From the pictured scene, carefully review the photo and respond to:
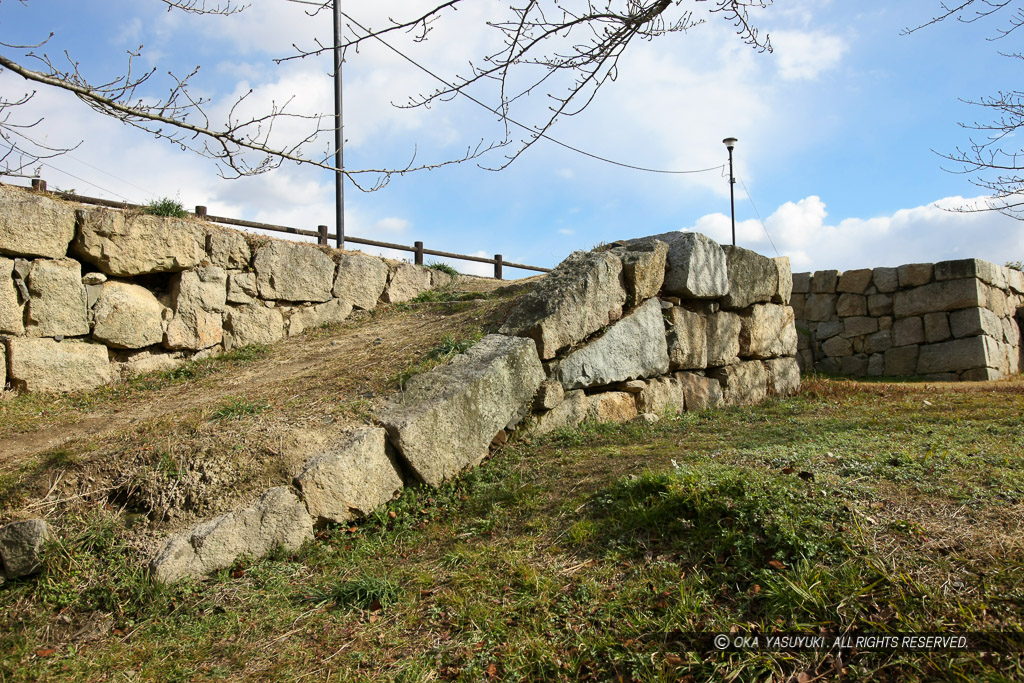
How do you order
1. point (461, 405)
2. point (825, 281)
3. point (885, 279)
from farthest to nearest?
point (825, 281)
point (885, 279)
point (461, 405)

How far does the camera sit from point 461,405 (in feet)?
18.4

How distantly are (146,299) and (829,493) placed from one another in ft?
25.3

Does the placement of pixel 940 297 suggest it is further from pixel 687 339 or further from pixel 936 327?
pixel 687 339

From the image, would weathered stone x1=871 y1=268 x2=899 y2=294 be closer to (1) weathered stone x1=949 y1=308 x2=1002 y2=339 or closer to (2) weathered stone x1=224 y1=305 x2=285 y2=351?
(1) weathered stone x1=949 y1=308 x2=1002 y2=339

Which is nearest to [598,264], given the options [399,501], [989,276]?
[399,501]

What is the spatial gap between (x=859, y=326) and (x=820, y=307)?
0.96 meters

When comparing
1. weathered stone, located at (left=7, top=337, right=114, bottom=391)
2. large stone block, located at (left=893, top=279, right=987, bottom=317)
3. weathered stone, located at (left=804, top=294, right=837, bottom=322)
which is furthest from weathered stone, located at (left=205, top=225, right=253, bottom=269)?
large stone block, located at (left=893, top=279, right=987, bottom=317)

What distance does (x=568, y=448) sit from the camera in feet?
19.9

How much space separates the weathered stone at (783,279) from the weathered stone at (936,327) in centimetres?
548

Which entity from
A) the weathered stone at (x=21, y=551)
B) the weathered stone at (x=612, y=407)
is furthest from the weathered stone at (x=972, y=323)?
the weathered stone at (x=21, y=551)

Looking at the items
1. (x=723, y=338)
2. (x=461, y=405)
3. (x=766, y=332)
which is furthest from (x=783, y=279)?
(x=461, y=405)

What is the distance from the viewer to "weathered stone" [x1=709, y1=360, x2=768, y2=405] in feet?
29.3

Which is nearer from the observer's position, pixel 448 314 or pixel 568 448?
pixel 568 448

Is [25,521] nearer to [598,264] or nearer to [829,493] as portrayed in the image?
[829,493]
